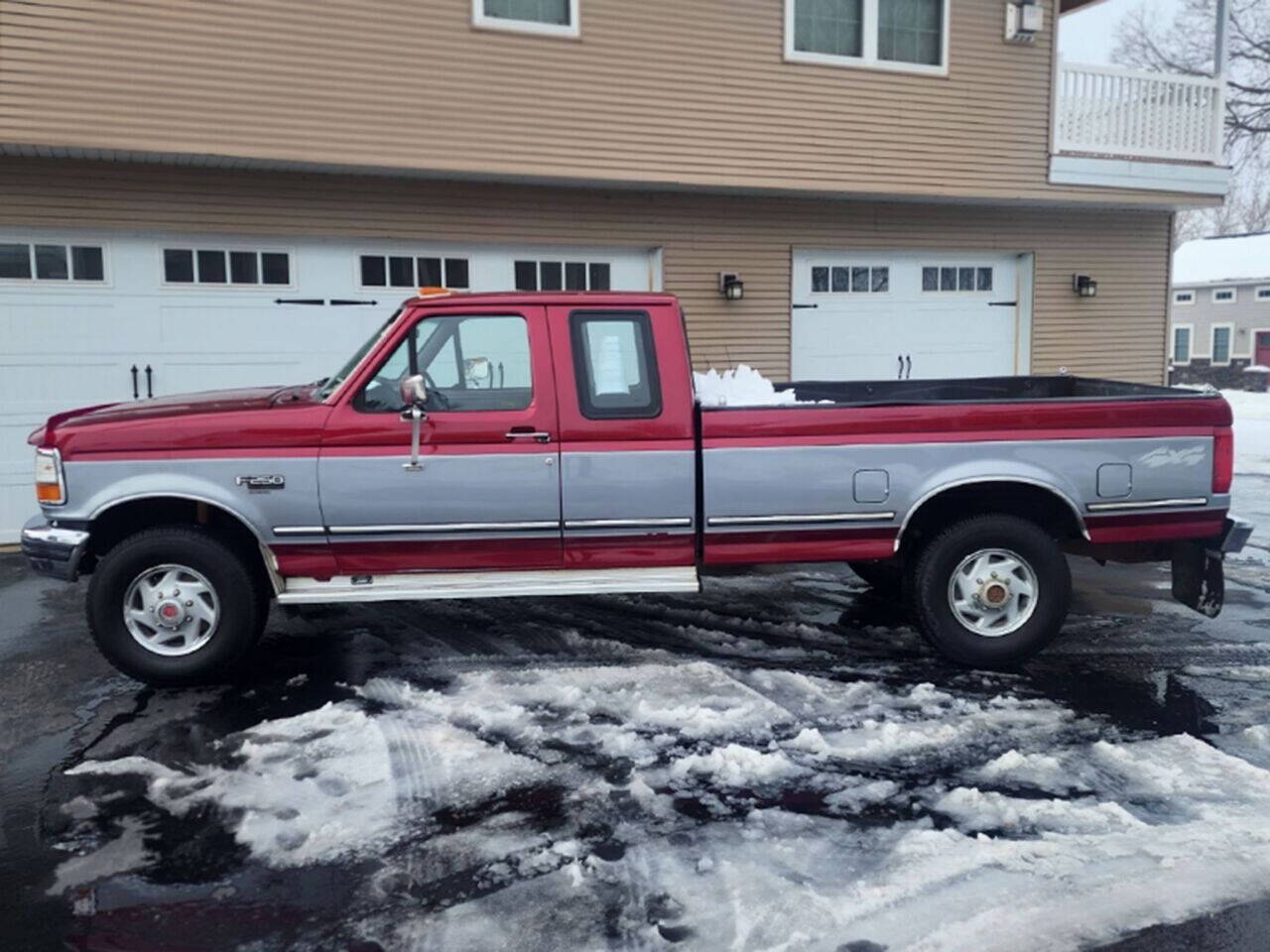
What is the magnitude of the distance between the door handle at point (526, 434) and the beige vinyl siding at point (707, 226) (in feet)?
18.1

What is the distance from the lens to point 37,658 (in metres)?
6.02

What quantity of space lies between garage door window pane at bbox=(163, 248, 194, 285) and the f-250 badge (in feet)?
17.1

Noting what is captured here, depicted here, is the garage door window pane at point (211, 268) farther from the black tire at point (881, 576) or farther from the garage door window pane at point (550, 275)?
the black tire at point (881, 576)

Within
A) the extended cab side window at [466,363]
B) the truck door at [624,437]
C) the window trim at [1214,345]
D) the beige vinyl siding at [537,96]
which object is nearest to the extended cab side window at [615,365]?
the truck door at [624,437]

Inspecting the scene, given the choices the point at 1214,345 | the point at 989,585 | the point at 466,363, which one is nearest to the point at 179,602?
the point at 466,363

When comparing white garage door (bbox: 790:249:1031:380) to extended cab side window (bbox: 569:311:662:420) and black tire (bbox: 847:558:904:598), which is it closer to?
black tire (bbox: 847:558:904:598)

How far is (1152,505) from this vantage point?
5.47 metres

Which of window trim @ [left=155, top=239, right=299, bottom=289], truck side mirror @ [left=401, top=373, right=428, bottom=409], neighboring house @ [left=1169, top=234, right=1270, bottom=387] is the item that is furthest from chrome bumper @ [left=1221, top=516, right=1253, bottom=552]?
neighboring house @ [left=1169, top=234, right=1270, bottom=387]

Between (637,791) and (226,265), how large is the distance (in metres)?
7.54

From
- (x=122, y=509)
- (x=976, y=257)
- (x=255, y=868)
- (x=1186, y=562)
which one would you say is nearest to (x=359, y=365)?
(x=122, y=509)

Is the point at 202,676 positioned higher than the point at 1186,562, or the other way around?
the point at 1186,562

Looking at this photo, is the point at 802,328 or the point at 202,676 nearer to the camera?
the point at 202,676

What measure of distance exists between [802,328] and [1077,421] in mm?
6434

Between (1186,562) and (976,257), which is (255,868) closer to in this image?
(1186,562)
